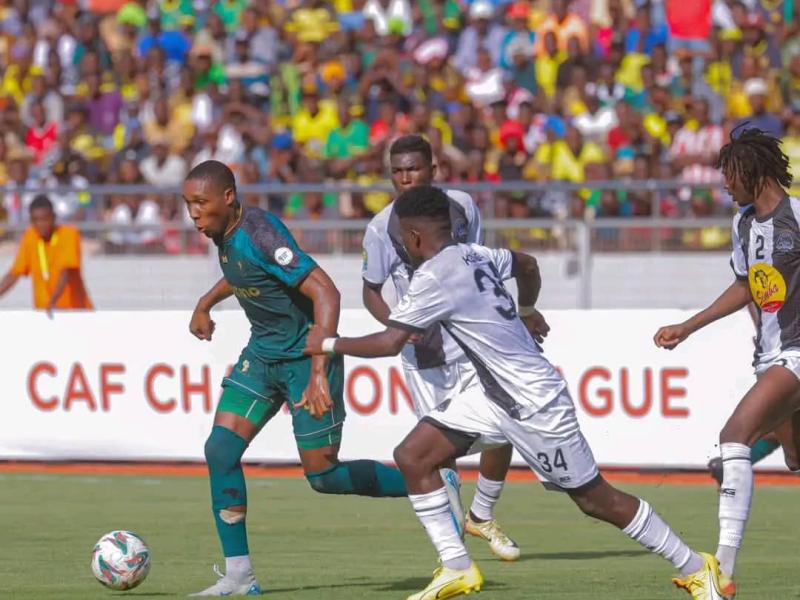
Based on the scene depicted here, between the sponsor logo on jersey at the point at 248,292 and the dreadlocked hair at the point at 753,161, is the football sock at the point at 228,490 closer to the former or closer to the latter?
the sponsor logo on jersey at the point at 248,292

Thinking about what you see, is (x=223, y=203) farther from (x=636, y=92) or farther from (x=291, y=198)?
(x=636, y=92)

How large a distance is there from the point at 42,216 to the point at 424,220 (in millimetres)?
9893

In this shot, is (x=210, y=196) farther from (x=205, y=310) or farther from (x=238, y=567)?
(x=238, y=567)

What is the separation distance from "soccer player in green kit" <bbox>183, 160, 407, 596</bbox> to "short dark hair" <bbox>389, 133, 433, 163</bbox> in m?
1.20

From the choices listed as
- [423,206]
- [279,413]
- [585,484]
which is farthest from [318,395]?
[279,413]

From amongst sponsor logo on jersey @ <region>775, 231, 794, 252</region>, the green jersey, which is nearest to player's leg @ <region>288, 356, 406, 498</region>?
the green jersey

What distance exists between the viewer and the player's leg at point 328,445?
328 inches

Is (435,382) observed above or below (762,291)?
below

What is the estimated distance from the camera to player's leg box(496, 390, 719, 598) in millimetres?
7207

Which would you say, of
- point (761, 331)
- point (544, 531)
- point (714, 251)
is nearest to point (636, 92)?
point (714, 251)

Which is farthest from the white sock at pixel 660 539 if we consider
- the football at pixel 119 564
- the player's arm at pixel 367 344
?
the football at pixel 119 564

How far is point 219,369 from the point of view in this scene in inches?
583

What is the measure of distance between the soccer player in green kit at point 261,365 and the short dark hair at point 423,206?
2.55 ft

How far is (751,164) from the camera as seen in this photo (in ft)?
26.3
